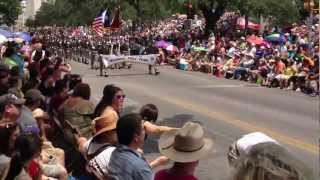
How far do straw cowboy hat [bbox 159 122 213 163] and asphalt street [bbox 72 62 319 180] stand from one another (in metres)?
4.07

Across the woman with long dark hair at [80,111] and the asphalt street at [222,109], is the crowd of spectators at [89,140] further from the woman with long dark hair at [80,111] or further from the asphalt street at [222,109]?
the asphalt street at [222,109]

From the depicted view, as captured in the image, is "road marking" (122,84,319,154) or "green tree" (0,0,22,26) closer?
"road marking" (122,84,319,154)

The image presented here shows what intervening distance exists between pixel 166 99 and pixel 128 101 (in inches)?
49.7

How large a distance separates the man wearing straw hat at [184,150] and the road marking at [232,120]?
764cm

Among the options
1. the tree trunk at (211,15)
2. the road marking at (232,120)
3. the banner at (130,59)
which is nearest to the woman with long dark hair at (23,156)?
the road marking at (232,120)

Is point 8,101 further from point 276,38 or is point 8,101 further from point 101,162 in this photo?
point 276,38

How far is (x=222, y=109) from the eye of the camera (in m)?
17.9

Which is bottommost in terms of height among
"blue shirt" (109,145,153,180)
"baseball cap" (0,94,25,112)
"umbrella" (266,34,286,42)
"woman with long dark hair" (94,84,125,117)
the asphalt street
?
the asphalt street

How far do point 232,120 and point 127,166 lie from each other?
36.6 feet

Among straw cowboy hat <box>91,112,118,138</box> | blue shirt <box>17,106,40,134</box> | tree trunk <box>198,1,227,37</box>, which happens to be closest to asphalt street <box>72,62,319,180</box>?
blue shirt <box>17,106,40,134</box>

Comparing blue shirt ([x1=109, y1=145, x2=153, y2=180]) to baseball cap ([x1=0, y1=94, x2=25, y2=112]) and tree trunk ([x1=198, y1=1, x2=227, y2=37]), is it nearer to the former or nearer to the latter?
baseball cap ([x1=0, y1=94, x2=25, y2=112])

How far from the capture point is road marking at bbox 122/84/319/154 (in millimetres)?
12598

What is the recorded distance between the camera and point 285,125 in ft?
50.0

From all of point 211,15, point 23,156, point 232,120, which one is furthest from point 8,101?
point 211,15
